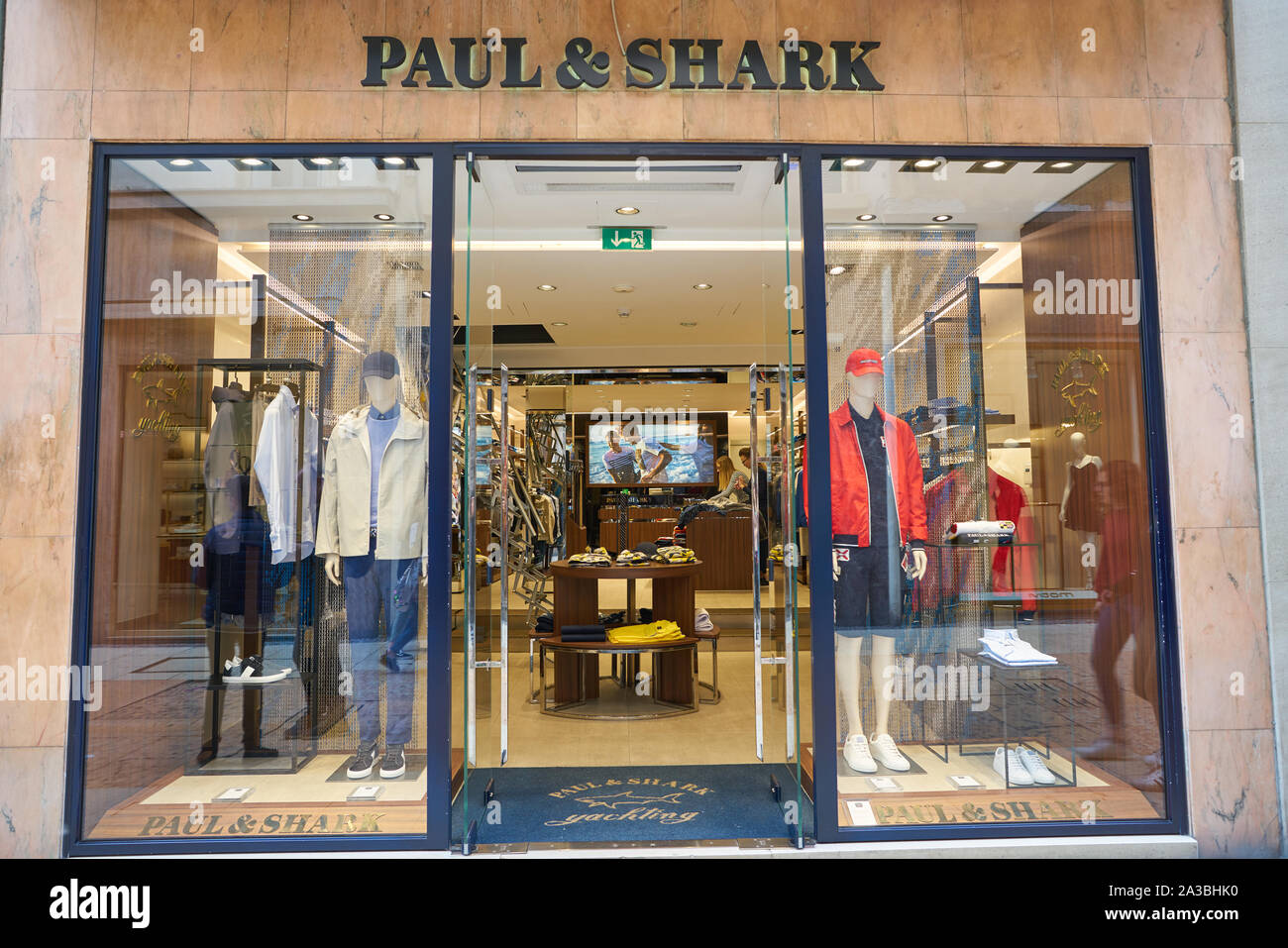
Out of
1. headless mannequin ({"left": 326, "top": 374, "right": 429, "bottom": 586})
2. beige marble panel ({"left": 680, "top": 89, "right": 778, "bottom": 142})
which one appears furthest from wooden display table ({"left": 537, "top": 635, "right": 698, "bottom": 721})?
beige marble panel ({"left": 680, "top": 89, "right": 778, "bottom": 142})

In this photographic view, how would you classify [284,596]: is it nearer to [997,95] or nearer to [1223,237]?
[997,95]

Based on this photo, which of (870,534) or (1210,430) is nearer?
(1210,430)

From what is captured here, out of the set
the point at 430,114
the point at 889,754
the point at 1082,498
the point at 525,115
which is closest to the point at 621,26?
the point at 525,115

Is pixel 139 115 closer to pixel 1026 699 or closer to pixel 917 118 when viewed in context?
pixel 917 118

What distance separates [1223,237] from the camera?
2.85 meters

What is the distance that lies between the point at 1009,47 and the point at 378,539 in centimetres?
304

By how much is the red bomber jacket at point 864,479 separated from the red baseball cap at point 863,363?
0.14 m

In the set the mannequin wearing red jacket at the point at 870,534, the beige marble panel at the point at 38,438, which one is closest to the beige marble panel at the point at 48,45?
the beige marble panel at the point at 38,438

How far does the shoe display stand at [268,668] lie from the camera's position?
2.85 metres

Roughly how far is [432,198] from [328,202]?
0.42 meters

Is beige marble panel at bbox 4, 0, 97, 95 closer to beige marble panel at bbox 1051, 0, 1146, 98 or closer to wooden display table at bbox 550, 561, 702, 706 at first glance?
wooden display table at bbox 550, 561, 702, 706

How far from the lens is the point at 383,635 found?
2824 millimetres
